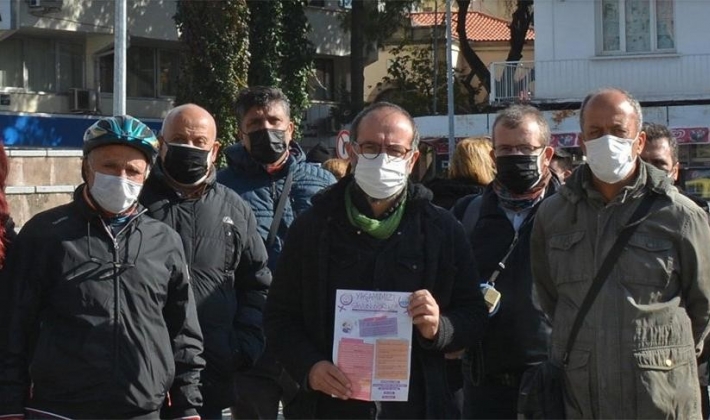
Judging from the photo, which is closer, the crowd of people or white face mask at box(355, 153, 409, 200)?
the crowd of people

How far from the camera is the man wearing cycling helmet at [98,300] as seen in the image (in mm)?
4199

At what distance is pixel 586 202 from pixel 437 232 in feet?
1.91

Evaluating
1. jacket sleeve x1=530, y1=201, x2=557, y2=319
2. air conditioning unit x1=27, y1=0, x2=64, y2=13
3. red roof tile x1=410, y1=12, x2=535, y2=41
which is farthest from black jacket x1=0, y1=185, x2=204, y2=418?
red roof tile x1=410, y1=12, x2=535, y2=41

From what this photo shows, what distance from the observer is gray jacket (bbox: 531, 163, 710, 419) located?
4.26 meters

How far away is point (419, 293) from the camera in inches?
166

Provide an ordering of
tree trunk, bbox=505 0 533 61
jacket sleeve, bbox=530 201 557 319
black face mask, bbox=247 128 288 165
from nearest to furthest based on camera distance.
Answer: jacket sleeve, bbox=530 201 557 319 < black face mask, bbox=247 128 288 165 < tree trunk, bbox=505 0 533 61

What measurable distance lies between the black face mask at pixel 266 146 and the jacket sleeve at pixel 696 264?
2527mm

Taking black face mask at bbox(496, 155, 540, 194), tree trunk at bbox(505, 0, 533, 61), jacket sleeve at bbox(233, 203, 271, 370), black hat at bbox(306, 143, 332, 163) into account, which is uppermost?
tree trunk at bbox(505, 0, 533, 61)

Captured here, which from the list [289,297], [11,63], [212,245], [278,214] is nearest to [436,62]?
[11,63]

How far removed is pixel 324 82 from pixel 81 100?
11.4 m

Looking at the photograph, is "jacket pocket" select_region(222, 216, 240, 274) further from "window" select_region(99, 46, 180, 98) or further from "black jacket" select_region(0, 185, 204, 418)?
"window" select_region(99, 46, 180, 98)

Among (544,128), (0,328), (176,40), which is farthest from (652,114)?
(0,328)

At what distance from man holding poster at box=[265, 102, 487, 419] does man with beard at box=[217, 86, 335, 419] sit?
63.8 inches

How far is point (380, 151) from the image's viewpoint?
14.4 ft
